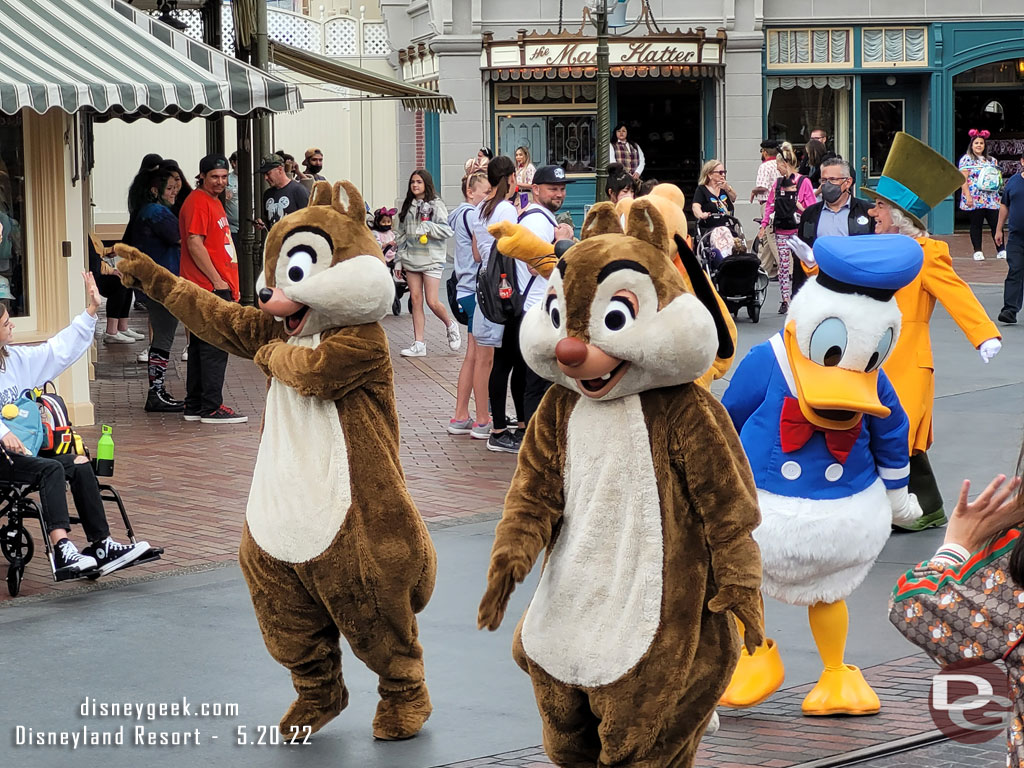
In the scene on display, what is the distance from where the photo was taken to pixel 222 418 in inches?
453

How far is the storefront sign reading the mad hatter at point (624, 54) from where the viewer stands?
2609 centimetres

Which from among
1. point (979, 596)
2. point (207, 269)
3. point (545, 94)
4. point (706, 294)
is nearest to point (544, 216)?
point (207, 269)

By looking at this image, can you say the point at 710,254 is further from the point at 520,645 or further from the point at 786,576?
the point at 520,645

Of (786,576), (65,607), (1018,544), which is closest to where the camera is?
(1018,544)

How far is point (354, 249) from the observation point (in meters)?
4.95

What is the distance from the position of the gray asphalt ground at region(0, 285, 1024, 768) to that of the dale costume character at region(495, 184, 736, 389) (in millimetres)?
1365

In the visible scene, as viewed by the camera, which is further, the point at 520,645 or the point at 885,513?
the point at 885,513

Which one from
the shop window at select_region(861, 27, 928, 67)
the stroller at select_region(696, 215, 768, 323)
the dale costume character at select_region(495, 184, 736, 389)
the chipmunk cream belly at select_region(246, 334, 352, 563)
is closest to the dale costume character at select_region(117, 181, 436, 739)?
the chipmunk cream belly at select_region(246, 334, 352, 563)

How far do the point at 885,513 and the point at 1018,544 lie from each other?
7.60 feet

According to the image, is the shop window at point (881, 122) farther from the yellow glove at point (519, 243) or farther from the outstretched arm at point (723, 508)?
the outstretched arm at point (723, 508)

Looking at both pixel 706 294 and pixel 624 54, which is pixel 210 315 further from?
pixel 624 54

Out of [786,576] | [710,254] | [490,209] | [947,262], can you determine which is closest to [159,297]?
[786,576]

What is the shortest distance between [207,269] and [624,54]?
16105 millimetres

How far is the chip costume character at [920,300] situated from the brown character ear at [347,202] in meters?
3.40
